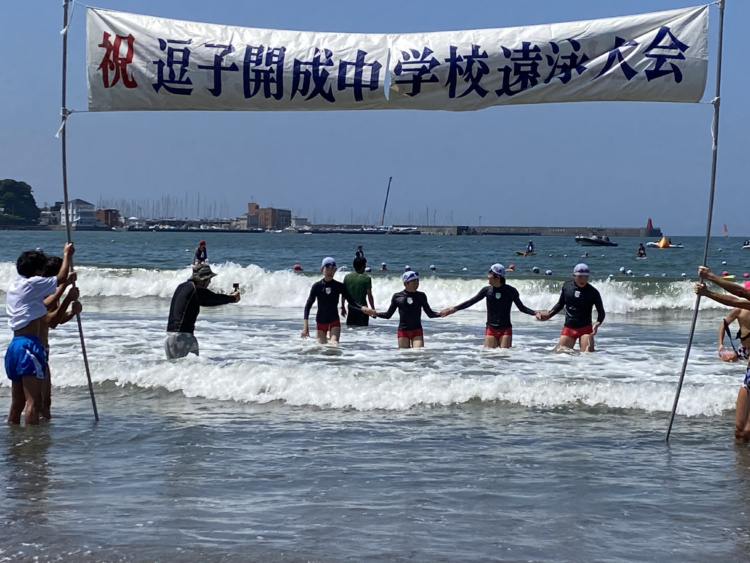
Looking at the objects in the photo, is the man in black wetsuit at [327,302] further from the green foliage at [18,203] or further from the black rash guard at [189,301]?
the green foliage at [18,203]

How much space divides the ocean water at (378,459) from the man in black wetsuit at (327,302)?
307mm

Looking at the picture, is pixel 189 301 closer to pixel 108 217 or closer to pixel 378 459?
pixel 378 459

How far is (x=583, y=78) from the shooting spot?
24.3 ft

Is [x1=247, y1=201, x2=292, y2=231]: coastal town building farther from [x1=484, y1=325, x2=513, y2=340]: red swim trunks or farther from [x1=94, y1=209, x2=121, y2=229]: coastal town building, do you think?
[x1=484, y1=325, x2=513, y2=340]: red swim trunks

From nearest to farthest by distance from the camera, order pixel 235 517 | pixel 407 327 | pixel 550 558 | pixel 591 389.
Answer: pixel 550 558 < pixel 235 517 < pixel 591 389 < pixel 407 327

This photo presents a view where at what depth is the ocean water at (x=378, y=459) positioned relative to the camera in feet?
16.7

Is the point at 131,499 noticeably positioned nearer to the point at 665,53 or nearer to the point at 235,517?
the point at 235,517

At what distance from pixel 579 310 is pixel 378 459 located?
21.8ft

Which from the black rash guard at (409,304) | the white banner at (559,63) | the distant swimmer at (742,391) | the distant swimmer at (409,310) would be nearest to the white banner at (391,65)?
the white banner at (559,63)

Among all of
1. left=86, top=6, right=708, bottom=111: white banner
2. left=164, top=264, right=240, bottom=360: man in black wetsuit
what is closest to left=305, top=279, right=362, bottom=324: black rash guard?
left=164, top=264, right=240, bottom=360: man in black wetsuit

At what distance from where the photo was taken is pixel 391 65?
7.52 meters

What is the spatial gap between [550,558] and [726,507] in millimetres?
1677

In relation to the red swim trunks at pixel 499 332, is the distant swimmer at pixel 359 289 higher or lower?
higher

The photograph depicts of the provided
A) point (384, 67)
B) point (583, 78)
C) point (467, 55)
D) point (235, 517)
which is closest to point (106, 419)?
point (235, 517)
